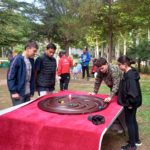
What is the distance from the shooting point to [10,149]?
13.7 ft

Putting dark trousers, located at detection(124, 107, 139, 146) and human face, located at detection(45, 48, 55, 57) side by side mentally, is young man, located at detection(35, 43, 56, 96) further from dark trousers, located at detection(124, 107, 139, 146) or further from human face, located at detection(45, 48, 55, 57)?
dark trousers, located at detection(124, 107, 139, 146)

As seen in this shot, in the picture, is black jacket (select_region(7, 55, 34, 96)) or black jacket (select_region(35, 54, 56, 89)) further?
black jacket (select_region(35, 54, 56, 89))

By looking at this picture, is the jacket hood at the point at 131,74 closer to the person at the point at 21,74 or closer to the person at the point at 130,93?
the person at the point at 130,93

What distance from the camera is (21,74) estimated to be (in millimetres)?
5039

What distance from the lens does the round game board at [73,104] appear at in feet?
15.1

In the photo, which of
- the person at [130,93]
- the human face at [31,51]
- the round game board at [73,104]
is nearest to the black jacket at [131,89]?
the person at [130,93]

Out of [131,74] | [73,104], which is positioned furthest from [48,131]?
[131,74]

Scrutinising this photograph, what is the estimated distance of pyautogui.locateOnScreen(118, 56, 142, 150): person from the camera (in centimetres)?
485

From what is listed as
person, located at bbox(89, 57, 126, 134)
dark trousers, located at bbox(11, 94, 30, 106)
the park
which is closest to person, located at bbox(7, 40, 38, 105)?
dark trousers, located at bbox(11, 94, 30, 106)

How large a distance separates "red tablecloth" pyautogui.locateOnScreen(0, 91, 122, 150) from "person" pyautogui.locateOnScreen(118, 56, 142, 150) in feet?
1.65

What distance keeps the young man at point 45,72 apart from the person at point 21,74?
0.63 meters

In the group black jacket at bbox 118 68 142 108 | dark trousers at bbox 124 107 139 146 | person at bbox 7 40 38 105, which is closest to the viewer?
black jacket at bbox 118 68 142 108

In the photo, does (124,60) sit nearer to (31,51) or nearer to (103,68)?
(103,68)

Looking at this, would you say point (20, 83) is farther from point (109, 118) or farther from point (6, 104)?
point (6, 104)
